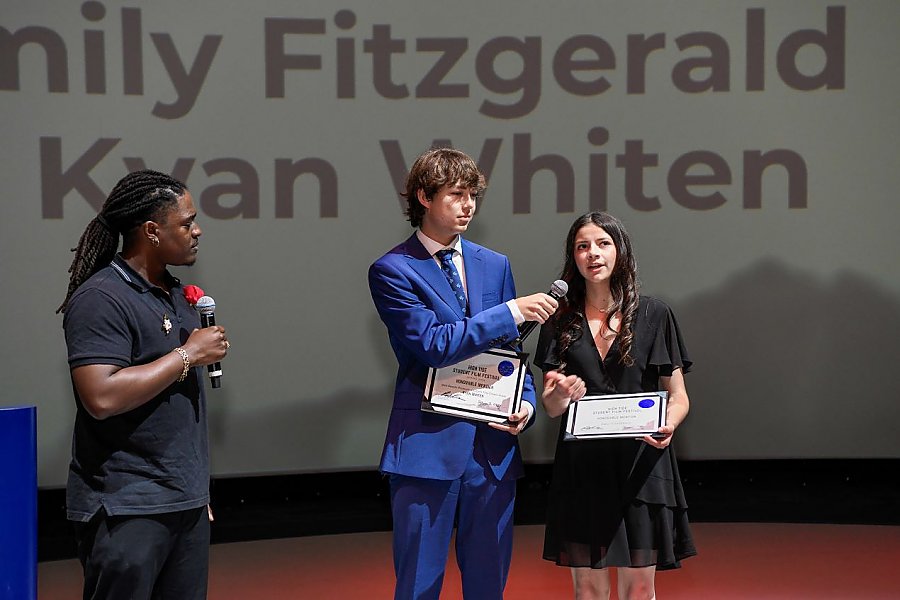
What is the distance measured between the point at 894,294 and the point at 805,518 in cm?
150

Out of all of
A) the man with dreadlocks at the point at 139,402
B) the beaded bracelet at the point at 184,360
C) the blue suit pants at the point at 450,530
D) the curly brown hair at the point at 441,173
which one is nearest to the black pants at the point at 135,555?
the man with dreadlocks at the point at 139,402

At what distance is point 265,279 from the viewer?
569cm

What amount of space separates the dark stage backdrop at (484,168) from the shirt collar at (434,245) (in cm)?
312

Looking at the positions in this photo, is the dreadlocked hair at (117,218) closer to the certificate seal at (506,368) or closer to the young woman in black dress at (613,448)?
the certificate seal at (506,368)

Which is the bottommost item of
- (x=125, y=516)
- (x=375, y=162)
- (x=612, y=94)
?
(x=125, y=516)

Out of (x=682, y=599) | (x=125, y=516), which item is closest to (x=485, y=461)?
(x=125, y=516)

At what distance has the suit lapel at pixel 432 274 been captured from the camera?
2621 millimetres

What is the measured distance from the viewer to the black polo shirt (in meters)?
2.02

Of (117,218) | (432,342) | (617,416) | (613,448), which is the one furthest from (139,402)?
(613,448)

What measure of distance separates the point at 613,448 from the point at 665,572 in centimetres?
222

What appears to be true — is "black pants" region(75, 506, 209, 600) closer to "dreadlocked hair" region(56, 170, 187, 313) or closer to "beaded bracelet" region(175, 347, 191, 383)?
"beaded bracelet" region(175, 347, 191, 383)

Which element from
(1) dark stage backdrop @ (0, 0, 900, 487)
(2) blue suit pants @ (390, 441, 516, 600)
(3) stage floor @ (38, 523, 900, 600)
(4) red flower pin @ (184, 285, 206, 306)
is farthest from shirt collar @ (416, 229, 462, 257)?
(1) dark stage backdrop @ (0, 0, 900, 487)

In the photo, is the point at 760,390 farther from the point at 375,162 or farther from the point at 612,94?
the point at 375,162

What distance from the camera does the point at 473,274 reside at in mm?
2680
